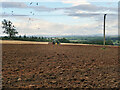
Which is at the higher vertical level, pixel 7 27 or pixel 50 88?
pixel 7 27

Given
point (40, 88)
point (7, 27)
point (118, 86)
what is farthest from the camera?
point (7, 27)

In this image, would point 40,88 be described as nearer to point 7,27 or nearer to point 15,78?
point 15,78

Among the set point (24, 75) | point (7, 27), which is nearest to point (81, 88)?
point (24, 75)

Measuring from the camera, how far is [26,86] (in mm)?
6395

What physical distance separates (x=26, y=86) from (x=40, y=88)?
1.97ft

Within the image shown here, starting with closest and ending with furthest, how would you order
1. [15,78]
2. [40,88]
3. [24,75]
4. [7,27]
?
A: [40,88], [15,78], [24,75], [7,27]

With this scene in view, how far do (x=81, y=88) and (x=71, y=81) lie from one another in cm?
86

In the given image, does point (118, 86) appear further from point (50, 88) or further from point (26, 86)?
point (26, 86)

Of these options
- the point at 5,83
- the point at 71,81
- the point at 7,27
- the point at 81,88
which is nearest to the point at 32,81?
the point at 5,83

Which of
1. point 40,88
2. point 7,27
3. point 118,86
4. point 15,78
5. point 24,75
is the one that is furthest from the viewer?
point 7,27

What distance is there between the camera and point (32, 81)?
7.05 metres

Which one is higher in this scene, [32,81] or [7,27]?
[7,27]

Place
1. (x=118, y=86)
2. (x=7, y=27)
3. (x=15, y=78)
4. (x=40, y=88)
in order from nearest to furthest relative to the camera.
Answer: (x=40, y=88) → (x=118, y=86) → (x=15, y=78) → (x=7, y=27)

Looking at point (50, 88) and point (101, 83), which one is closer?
point (50, 88)
